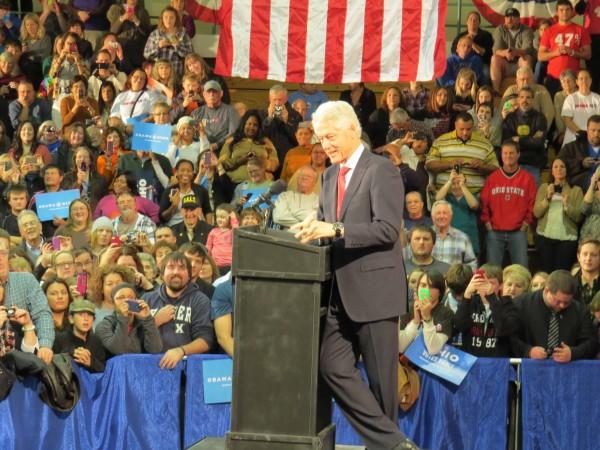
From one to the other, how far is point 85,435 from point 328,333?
253 cm

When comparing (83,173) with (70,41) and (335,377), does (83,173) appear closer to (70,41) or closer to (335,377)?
(70,41)

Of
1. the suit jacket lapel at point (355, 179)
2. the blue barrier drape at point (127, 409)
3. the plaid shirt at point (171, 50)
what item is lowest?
the blue barrier drape at point (127, 409)

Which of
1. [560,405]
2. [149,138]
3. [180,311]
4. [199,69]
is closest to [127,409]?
[180,311]

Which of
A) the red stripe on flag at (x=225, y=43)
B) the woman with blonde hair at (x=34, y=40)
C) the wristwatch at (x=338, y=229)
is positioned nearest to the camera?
the wristwatch at (x=338, y=229)

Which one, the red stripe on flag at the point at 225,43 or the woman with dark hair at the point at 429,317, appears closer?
the woman with dark hair at the point at 429,317

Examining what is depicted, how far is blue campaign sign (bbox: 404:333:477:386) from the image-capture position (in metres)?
7.92

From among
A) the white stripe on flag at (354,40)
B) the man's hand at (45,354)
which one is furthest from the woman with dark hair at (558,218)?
the man's hand at (45,354)

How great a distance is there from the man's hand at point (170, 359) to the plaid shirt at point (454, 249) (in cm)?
368

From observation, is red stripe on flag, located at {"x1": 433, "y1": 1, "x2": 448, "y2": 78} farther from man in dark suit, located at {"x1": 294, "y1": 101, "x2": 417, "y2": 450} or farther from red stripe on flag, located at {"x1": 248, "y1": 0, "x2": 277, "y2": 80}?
man in dark suit, located at {"x1": 294, "y1": 101, "x2": 417, "y2": 450}

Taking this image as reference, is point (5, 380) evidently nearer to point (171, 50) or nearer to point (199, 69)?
point (199, 69)

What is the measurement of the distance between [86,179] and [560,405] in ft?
18.6

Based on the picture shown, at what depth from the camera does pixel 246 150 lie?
12648 mm

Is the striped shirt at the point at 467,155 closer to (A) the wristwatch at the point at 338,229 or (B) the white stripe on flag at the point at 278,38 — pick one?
(B) the white stripe on flag at the point at 278,38

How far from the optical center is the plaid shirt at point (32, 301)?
8036 mm
